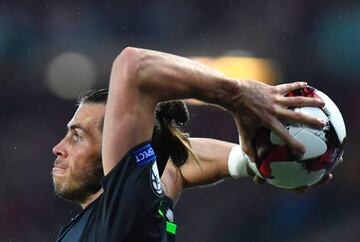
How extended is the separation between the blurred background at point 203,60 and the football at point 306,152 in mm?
4507

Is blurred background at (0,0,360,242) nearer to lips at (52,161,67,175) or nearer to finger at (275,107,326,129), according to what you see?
lips at (52,161,67,175)

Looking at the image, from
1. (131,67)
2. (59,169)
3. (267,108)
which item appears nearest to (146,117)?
(131,67)

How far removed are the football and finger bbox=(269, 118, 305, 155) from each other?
2 cm

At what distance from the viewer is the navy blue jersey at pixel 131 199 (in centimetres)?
201

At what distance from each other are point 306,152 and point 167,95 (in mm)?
522

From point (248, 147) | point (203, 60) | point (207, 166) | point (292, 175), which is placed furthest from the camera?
point (203, 60)

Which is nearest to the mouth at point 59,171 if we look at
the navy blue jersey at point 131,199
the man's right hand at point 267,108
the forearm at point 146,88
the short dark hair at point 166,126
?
the short dark hair at point 166,126

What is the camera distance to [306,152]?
2127mm

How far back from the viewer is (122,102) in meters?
1.94

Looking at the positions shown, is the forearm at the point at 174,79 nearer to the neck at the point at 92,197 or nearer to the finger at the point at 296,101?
the finger at the point at 296,101

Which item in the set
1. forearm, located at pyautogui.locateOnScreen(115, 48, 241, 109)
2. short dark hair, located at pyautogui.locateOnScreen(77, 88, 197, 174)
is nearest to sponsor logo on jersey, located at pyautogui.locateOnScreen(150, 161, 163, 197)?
forearm, located at pyautogui.locateOnScreen(115, 48, 241, 109)

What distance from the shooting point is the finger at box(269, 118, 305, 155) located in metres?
1.96

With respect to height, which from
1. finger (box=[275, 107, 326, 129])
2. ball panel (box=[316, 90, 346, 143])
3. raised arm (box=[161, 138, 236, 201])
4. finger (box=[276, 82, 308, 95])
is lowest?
raised arm (box=[161, 138, 236, 201])

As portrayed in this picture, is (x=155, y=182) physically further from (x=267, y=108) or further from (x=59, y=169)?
(x=59, y=169)
